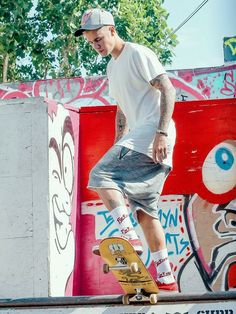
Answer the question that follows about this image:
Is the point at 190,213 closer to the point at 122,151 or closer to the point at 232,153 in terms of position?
the point at 232,153

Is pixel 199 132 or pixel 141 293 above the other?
pixel 199 132

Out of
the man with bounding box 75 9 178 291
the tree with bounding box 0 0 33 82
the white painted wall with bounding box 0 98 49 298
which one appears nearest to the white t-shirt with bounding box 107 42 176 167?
the man with bounding box 75 9 178 291

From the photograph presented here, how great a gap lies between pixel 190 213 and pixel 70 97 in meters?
10.7

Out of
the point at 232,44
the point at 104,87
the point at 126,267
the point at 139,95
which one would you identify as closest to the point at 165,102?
the point at 139,95

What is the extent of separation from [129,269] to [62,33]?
18.9 metres

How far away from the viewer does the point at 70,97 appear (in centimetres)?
1611

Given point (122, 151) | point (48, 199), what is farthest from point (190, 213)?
point (122, 151)

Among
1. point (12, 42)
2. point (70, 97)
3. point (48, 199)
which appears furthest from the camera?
point (12, 42)

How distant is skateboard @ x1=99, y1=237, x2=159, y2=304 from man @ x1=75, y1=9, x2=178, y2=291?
5.6 inches

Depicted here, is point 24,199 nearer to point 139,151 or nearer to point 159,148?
point 139,151

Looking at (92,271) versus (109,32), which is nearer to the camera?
(109,32)

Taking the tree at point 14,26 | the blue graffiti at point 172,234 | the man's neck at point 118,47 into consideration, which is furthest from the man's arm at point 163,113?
the tree at point 14,26

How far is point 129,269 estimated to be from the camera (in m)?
4.01

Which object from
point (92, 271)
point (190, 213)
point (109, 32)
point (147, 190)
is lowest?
point (92, 271)
